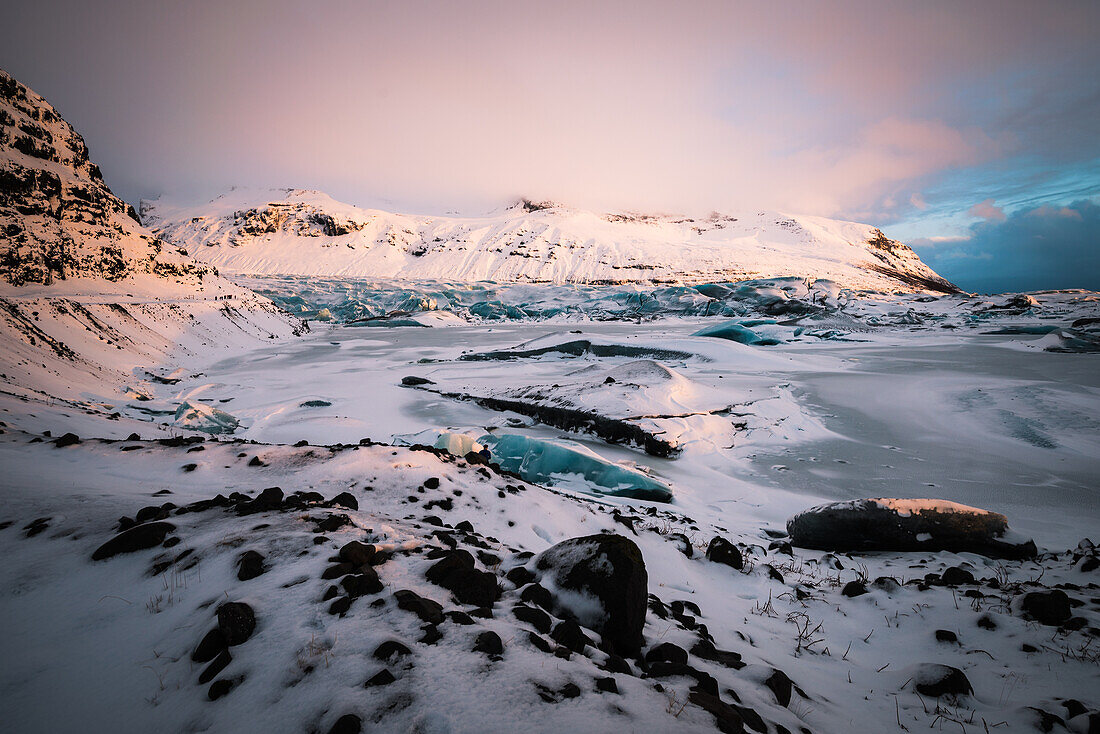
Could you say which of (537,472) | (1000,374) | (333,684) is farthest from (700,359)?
(333,684)

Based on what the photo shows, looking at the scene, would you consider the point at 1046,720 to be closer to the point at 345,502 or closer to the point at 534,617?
the point at 534,617

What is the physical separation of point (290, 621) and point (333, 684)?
36 cm

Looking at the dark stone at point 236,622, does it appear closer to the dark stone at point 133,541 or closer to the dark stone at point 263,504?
the dark stone at point 133,541

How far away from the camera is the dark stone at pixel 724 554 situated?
2.88m

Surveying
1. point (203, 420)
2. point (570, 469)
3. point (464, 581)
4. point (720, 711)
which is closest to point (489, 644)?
point (464, 581)

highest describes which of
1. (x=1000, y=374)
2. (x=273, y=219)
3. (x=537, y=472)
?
(x=273, y=219)

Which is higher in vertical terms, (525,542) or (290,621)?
(290,621)

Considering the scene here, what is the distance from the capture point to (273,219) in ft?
217

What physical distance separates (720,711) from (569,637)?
493 mm

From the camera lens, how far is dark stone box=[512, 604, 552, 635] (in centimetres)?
152

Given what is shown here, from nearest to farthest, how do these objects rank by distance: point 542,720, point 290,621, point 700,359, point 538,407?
point 542,720, point 290,621, point 538,407, point 700,359

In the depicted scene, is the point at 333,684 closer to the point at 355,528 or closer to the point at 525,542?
the point at 355,528

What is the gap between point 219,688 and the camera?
1.06 metres

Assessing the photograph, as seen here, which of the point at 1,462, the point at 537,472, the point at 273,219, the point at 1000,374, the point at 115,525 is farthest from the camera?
the point at 273,219
